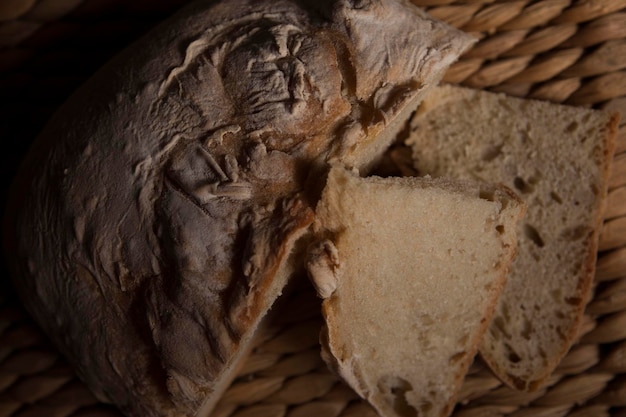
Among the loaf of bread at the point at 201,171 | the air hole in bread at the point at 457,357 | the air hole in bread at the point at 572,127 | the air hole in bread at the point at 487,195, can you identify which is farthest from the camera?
the air hole in bread at the point at 572,127

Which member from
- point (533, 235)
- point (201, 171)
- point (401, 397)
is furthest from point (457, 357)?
point (201, 171)

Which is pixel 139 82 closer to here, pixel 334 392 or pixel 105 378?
pixel 105 378

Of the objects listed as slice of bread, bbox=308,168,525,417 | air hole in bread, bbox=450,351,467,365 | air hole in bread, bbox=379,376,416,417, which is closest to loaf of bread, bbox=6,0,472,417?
slice of bread, bbox=308,168,525,417

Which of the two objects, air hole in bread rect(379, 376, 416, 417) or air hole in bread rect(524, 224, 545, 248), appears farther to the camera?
air hole in bread rect(524, 224, 545, 248)

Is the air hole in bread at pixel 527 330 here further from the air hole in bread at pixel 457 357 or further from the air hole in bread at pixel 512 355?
the air hole in bread at pixel 457 357

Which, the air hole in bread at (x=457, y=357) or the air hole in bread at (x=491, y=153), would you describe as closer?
the air hole in bread at (x=457, y=357)

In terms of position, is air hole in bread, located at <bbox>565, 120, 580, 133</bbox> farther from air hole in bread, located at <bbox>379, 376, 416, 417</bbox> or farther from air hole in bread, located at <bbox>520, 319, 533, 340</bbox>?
air hole in bread, located at <bbox>379, 376, 416, 417</bbox>

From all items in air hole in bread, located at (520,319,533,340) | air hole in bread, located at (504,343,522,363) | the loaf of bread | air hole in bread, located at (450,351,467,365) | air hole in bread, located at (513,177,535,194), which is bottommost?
air hole in bread, located at (504,343,522,363)

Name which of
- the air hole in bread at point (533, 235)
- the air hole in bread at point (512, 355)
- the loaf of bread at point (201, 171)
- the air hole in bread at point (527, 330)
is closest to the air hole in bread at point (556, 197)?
the air hole in bread at point (533, 235)
